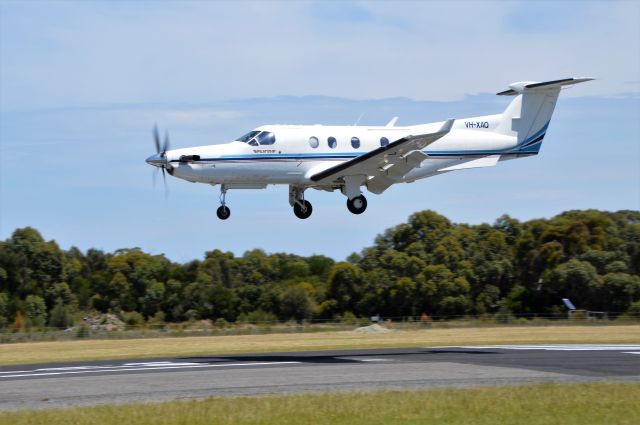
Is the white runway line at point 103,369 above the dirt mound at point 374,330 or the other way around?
the other way around

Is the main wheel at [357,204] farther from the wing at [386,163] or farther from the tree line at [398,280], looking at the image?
the tree line at [398,280]

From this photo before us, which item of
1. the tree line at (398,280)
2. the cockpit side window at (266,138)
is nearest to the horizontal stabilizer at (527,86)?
the cockpit side window at (266,138)

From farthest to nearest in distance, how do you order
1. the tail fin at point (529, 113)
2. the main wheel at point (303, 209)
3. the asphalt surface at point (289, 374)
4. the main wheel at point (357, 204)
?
the tail fin at point (529, 113) → the main wheel at point (303, 209) → the main wheel at point (357, 204) → the asphalt surface at point (289, 374)

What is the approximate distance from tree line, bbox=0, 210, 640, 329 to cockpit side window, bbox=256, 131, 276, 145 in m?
47.2

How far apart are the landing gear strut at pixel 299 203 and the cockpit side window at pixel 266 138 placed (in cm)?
265

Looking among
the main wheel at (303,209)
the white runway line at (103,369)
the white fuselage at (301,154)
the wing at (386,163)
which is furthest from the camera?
the main wheel at (303,209)

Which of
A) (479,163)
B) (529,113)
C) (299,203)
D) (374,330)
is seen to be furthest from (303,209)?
(374,330)

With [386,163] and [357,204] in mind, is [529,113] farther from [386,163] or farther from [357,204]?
[357,204]

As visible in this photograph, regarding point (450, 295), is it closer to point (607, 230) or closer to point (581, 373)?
point (607, 230)

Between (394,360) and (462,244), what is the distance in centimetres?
6939

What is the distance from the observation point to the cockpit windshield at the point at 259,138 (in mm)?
30797

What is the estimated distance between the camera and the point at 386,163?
3092 cm

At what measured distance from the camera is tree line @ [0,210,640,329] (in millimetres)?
77562

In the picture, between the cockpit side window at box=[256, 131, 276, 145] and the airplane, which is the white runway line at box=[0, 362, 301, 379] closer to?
the airplane
